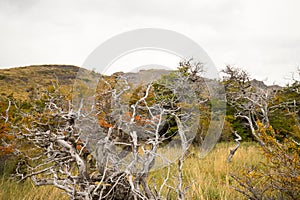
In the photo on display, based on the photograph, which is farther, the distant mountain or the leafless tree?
the distant mountain

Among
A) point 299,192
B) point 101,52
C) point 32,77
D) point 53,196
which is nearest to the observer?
point 299,192

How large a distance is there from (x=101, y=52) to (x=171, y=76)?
2161 mm

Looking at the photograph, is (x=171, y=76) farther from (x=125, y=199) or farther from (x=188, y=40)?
(x=125, y=199)

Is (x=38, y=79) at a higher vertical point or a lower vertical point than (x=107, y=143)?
lower

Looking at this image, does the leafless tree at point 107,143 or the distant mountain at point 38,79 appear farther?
the distant mountain at point 38,79

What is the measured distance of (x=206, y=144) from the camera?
625 centimetres

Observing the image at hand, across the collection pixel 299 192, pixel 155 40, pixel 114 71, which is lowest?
pixel 299 192

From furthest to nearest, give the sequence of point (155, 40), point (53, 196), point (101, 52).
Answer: point (155, 40) < point (101, 52) < point (53, 196)

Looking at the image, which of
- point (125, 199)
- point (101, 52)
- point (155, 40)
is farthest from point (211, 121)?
point (125, 199)

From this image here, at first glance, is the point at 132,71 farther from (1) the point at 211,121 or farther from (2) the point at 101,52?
(1) the point at 211,121

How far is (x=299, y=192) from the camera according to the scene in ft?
6.00

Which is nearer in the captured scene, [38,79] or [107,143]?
[107,143]

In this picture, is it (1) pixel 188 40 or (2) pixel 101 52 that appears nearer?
(2) pixel 101 52

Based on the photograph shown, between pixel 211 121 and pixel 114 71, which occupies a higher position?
pixel 114 71
